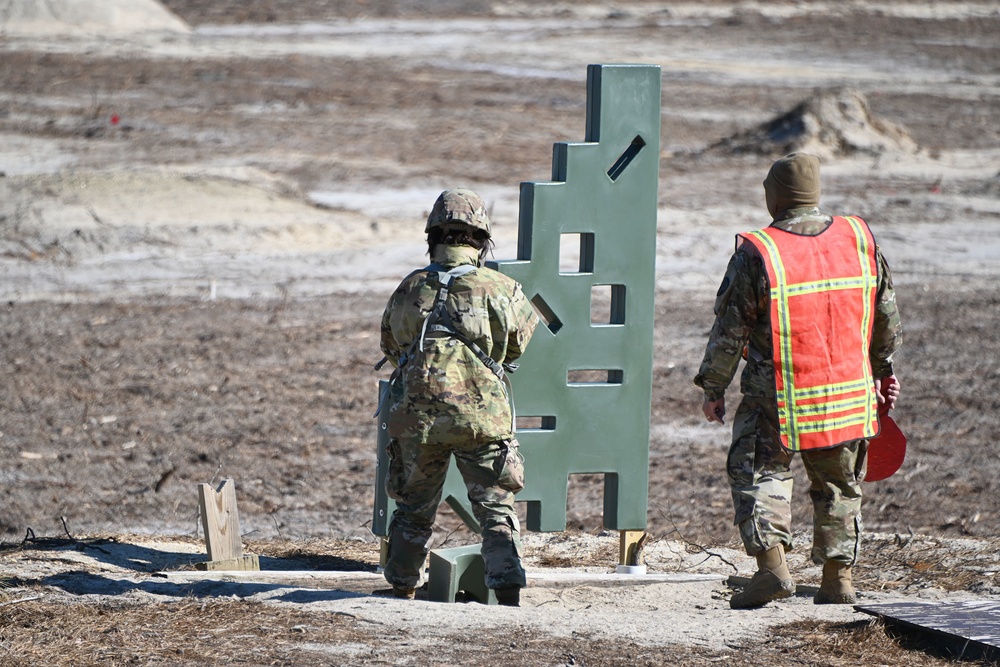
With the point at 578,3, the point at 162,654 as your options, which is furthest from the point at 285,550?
the point at 578,3


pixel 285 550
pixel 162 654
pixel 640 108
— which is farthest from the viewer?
pixel 285 550

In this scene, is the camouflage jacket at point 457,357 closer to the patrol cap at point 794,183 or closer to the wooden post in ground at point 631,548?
the patrol cap at point 794,183

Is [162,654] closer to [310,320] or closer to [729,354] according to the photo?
[729,354]

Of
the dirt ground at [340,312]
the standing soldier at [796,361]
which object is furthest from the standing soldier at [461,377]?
the standing soldier at [796,361]

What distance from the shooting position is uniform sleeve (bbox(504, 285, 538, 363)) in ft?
17.6

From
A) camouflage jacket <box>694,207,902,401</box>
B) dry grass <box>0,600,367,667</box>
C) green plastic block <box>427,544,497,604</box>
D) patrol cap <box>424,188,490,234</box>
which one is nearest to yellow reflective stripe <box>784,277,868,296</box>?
camouflage jacket <box>694,207,902,401</box>

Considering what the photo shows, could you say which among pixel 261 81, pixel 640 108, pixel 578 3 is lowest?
pixel 640 108

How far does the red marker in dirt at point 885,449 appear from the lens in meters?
5.66

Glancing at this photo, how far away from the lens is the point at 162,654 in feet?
15.5

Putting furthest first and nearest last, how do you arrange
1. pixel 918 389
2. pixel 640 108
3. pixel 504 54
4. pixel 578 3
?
pixel 578 3 → pixel 504 54 → pixel 918 389 → pixel 640 108

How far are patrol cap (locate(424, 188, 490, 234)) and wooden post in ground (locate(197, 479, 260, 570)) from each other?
1.92 meters

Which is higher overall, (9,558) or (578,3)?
(578,3)

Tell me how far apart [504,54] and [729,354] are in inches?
1216

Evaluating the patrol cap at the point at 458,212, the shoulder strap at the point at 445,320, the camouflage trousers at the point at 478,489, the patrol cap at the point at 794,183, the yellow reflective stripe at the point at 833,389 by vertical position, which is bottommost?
the camouflage trousers at the point at 478,489
